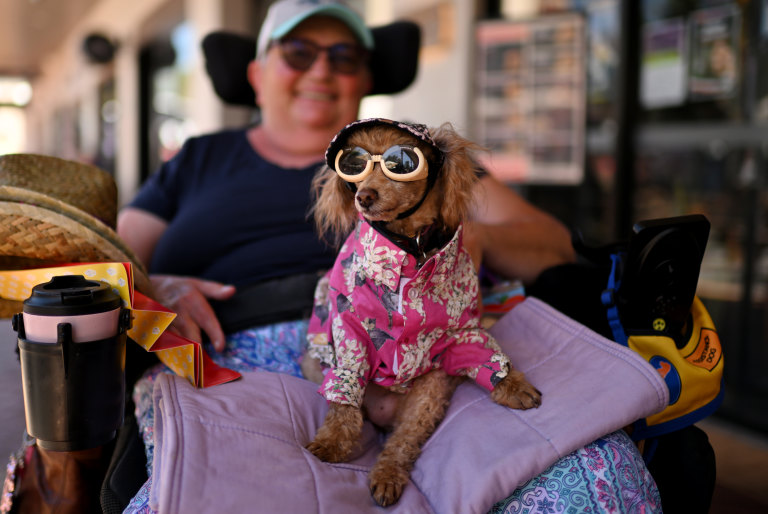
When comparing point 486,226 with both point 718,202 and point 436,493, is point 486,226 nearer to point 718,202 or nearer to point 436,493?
point 436,493

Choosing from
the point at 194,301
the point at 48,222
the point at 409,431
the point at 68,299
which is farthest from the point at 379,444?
the point at 48,222

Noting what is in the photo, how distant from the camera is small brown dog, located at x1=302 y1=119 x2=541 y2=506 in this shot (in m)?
1.20

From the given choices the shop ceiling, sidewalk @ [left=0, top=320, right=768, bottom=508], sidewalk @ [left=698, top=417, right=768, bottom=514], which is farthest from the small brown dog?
the shop ceiling

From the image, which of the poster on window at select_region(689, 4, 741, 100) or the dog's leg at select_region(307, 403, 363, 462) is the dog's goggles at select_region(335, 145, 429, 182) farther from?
the poster on window at select_region(689, 4, 741, 100)

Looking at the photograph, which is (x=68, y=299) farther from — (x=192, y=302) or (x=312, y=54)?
(x=312, y=54)

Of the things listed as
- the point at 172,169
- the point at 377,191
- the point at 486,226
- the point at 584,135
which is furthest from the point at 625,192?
the point at 377,191

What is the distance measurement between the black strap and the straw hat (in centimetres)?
28

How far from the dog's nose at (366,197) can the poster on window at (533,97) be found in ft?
8.95

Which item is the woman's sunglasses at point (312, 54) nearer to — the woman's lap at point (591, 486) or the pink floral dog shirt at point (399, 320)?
the pink floral dog shirt at point (399, 320)

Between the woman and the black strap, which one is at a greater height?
the woman

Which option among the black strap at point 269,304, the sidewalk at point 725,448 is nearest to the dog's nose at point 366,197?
the black strap at point 269,304

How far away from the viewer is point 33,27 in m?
13.2

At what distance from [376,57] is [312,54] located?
14.2 inches

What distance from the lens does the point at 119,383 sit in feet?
3.85
